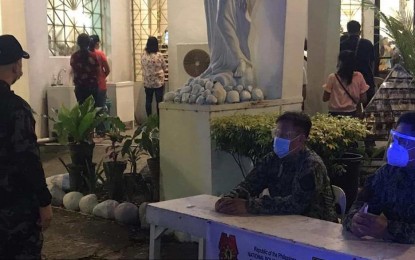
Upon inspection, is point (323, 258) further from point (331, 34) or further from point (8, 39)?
point (331, 34)

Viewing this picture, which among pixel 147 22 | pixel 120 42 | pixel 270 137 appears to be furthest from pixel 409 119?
pixel 147 22

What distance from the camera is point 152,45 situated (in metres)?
10.6

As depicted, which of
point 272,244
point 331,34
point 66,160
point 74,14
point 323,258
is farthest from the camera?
point 74,14

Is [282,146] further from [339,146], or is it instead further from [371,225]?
[339,146]

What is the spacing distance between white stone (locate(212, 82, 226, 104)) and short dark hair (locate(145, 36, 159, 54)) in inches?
201

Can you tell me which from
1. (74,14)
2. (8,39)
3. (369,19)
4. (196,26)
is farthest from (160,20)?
(8,39)

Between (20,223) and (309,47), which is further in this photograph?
(309,47)

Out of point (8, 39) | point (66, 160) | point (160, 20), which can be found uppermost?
point (160, 20)

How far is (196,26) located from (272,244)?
7292mm

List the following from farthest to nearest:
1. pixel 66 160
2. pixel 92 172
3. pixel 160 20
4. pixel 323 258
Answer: pixel 160 20
pixel 66 160
pixel 92 172
pixel 323 258

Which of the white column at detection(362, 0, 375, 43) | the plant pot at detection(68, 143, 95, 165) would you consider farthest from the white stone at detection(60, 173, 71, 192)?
the white column at detection(362, 0, 375, 43)

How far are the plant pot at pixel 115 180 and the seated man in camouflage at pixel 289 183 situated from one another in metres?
2.75

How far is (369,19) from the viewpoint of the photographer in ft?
45.6

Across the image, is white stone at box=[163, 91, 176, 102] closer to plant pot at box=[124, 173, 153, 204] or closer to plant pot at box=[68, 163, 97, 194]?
plant pot at box=[124, 173, 153, 204]
